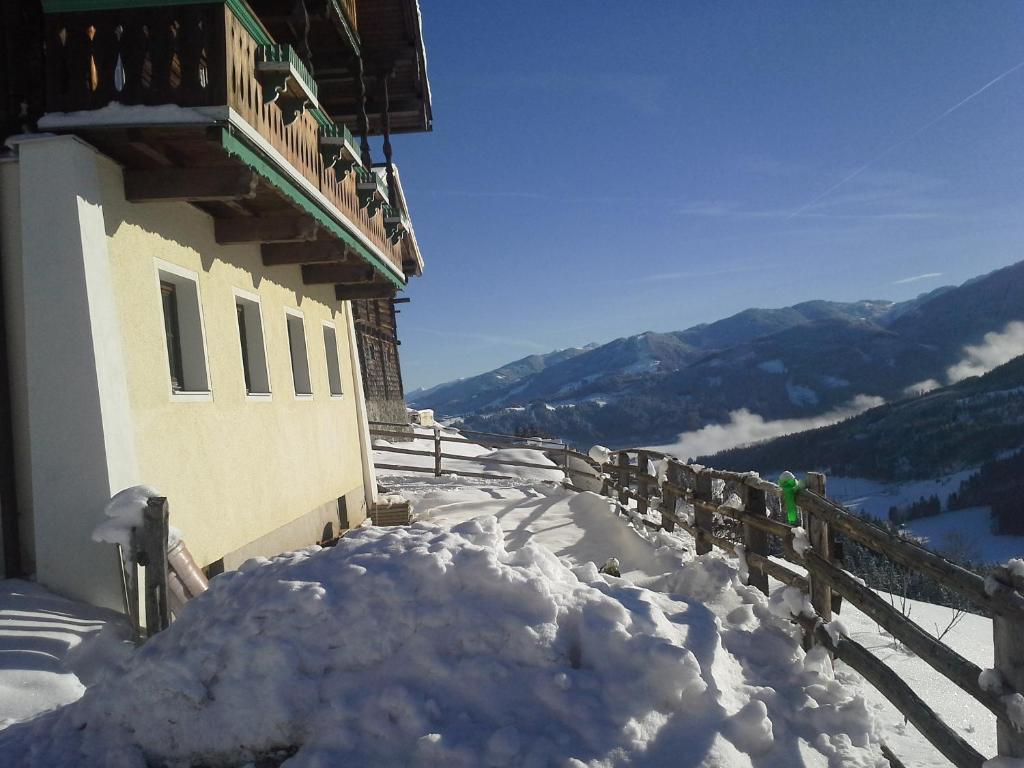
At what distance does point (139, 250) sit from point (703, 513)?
5804mm

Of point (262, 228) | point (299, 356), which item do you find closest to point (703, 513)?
point (262, 228)

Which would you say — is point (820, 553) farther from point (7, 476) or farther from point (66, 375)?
point (7, 476)

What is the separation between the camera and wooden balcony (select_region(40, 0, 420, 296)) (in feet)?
16.0

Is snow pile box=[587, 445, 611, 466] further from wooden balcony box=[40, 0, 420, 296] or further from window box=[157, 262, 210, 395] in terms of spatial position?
window box=[157, 262, 210, 395]

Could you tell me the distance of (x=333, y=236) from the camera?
8.24 m

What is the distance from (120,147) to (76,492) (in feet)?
7.91

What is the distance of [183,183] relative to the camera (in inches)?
215

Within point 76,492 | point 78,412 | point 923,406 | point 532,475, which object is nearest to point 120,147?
point 78,412

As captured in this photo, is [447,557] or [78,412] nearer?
[447,557]

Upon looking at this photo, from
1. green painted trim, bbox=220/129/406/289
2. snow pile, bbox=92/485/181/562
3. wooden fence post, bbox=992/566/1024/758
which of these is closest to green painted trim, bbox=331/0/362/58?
green painted trim, bbox=220/129/406/289

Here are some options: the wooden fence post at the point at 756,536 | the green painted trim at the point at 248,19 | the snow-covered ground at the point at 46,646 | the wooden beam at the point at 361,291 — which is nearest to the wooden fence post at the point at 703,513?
the wooden fence post at the point at 756,536

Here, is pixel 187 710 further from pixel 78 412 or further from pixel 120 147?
pixel 120 147

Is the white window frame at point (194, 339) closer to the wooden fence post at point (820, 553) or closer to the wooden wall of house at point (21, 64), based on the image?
Result: the wooden wall of house at point (21, 64)

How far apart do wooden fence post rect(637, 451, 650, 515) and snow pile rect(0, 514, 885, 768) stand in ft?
22.4
